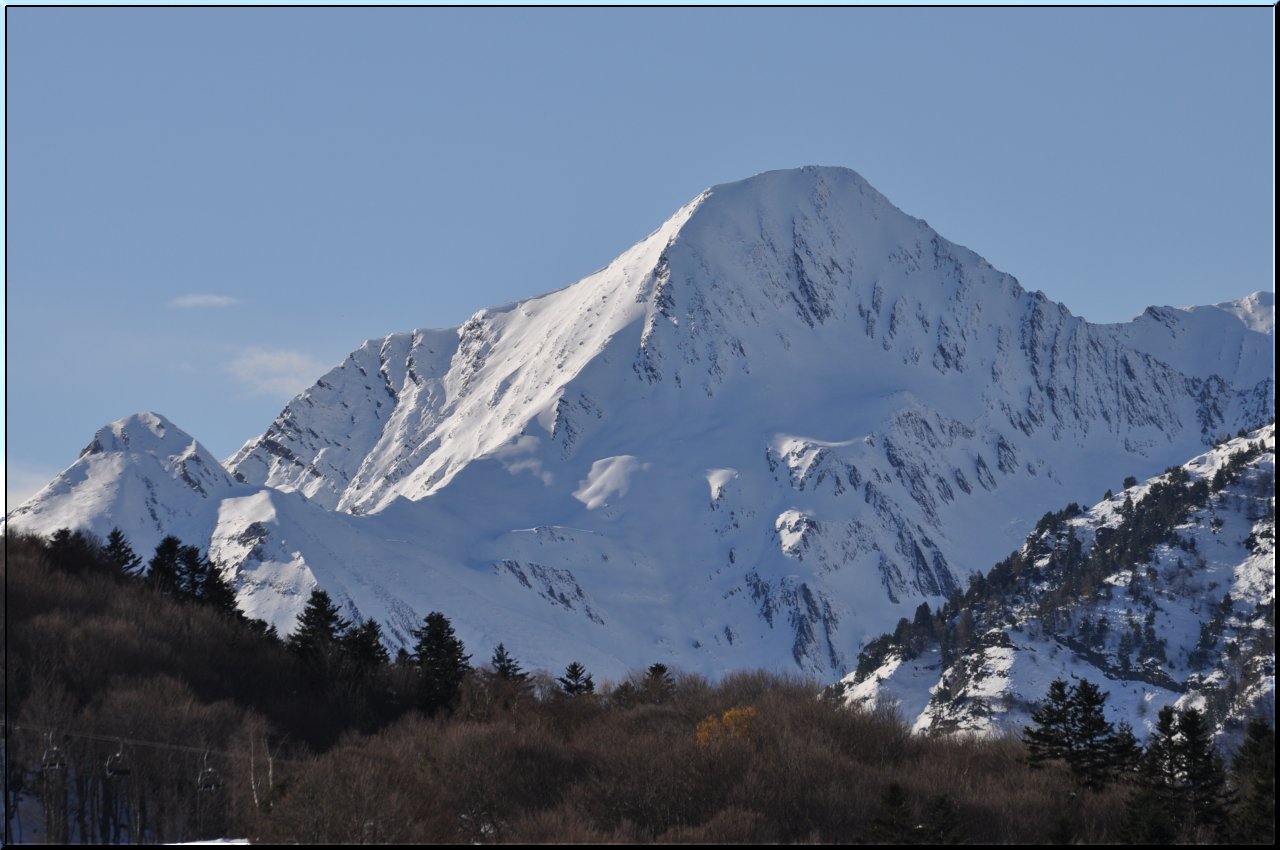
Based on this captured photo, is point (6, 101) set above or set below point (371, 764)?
above

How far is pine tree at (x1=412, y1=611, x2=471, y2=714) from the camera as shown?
114 metres

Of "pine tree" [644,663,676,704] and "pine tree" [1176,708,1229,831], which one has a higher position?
"pine tree" [644,663,676,704]

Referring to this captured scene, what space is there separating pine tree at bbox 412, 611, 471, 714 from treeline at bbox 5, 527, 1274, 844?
200mm

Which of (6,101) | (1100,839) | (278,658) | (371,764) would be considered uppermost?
(6,101)

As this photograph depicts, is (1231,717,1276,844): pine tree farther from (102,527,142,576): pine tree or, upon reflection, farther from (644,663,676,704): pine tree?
(102,527,142,576): pine tree

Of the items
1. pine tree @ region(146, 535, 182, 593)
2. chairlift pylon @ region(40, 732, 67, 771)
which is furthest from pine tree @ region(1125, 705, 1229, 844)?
pine tree @ region(146, 535, 182, 593)

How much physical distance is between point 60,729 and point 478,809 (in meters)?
21.6

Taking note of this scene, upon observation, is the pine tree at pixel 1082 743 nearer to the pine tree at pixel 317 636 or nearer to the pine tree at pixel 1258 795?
the pine tree at pixel 1258 795

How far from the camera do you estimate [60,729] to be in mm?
86500

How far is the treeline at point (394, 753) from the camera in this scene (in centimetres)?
8156

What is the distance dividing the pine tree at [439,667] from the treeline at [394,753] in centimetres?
20

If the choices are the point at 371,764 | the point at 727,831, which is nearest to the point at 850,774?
the point at 727,831

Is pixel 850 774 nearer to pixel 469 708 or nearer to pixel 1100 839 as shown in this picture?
pixel 1100 839

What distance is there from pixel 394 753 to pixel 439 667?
23110 mm
